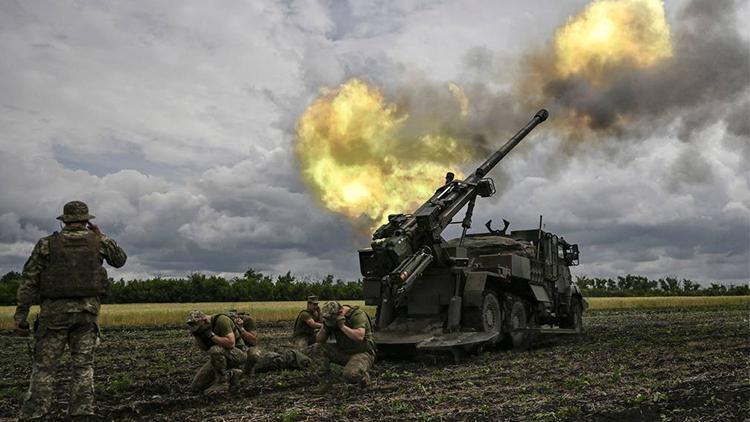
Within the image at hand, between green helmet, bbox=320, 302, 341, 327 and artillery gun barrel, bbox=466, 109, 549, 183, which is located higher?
artillery gun barrel, bbox=466, 109, 549, 183

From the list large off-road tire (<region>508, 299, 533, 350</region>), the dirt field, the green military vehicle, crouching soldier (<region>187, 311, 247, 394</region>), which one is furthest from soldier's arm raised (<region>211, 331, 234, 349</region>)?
large off-road tire (<region>508, 299, 533, 350</region>)

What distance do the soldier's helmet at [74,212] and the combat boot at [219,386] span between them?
3058 mm

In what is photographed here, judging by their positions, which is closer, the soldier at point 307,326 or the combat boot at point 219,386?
the combat boot at point 219,386

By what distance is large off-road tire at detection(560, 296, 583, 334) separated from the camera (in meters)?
20.1

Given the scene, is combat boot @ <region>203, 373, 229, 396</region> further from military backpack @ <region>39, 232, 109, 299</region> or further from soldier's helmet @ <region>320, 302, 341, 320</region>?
military backpack @ <region>39, 232, 109, 299</region>

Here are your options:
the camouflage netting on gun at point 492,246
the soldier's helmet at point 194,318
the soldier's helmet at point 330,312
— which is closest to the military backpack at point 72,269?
the soldier's helmet at point 194,318

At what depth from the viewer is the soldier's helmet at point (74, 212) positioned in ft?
26.9

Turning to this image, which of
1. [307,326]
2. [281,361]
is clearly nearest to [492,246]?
[307,326]

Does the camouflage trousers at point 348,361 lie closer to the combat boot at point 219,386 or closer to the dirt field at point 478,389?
the dirt field at point 478,389

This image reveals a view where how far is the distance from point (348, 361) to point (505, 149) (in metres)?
9.14

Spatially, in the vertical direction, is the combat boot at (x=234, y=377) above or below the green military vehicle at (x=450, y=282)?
below

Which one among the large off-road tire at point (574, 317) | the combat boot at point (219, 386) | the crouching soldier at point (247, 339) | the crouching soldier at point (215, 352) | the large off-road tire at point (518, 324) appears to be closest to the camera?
the combat boot at point (219, 386)

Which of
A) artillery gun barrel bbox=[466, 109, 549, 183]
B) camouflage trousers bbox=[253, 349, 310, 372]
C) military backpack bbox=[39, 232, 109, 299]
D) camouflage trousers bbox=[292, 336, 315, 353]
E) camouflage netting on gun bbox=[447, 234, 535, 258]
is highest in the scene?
artillery gun barrel bbox=[466, 109, 549, 183]

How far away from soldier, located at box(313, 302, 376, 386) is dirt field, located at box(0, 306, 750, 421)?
301mm
